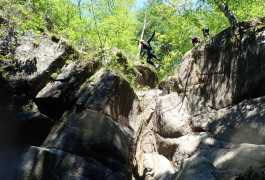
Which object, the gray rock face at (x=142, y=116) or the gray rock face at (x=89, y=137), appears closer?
the gray rock face at (x=142, y=116)

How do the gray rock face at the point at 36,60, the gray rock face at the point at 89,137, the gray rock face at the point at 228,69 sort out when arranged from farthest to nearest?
1. the gray rock face at the point at 36,60
2. the gray rock face at the point at 228,69
3. the gray rock face at the point at 89,137

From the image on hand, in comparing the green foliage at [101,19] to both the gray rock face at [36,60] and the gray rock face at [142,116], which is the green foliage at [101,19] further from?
the gray rock face at [142,116]

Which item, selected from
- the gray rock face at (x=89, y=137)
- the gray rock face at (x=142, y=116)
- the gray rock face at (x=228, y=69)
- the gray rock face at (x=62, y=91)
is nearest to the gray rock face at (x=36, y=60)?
the gray rock face at (x=142, y=116)

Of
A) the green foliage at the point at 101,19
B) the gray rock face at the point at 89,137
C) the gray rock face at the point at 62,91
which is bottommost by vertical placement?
the gray rock face at the point at 89,137

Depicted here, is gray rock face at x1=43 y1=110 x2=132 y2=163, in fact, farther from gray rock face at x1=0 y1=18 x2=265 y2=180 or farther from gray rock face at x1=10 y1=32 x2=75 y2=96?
gray rock face at x1=10 y1=32 x2=75 y2=96

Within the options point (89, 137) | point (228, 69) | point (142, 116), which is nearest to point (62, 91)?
point (89, 137)

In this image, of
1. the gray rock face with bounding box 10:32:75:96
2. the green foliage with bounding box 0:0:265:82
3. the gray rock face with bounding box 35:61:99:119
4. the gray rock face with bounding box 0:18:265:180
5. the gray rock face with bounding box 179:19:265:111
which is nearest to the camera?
the gray rock face with bounding box 0:18:265:180

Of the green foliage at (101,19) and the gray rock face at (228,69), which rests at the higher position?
the green foliage at (101,19)

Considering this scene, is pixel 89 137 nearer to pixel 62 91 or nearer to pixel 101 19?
pixel 62 91

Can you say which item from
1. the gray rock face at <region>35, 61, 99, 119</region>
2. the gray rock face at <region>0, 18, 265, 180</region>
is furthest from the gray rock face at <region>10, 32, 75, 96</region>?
the gray rock face at <region>35, 61, 99, 119</region>

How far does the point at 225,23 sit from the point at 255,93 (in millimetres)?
10232

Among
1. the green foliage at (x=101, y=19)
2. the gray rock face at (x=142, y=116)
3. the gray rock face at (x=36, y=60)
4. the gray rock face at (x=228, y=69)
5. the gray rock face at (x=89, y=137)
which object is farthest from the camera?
the green foliage at (x=101, y=19)

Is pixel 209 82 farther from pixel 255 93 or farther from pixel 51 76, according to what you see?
pixel 51 76

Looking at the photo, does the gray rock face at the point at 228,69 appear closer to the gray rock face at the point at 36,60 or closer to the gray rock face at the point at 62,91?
the gray rock face at the point at 62,91
